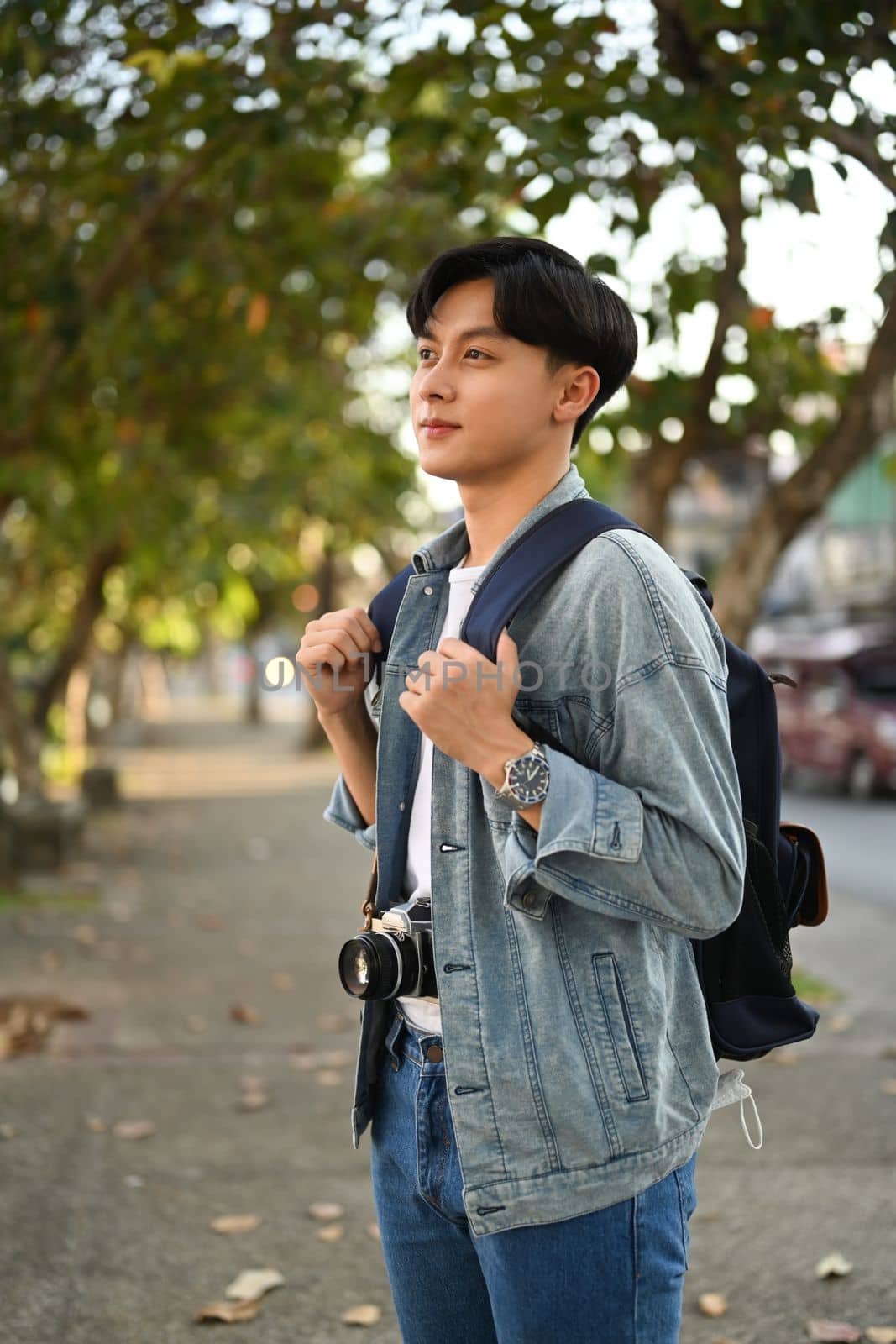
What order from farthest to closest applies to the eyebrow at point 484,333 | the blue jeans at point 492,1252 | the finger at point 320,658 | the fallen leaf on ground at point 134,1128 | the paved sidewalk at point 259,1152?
the fallen leaf on ground at point 134,1128
the paved sidewalk at point 259,1152
the finger at point 320,658
the eyebrow at point 484,333
the blue jeans at point 492,1252

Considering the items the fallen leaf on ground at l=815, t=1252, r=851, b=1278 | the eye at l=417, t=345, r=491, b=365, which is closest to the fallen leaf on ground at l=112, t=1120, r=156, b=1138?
the fallen leaf on ground at l=815, t=1252, r=851, b=1278

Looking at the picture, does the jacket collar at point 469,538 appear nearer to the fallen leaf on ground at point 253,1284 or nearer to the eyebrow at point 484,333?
the eyebrow at point 484,333

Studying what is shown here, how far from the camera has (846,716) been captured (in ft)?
59.6

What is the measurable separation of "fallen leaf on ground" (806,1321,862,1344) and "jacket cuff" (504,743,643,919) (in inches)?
98.3

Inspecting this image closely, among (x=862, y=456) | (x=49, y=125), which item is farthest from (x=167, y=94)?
(x=862, y=456)

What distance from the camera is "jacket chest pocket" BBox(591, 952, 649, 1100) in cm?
180

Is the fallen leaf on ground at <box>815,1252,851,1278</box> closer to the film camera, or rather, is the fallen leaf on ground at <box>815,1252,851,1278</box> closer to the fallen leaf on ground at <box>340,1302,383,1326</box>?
the fallen leaf on ground at <box>340,1302,383,1326</box>

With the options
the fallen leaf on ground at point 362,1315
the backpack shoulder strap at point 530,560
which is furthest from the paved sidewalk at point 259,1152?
the backpack shoulder strap at point 530,560

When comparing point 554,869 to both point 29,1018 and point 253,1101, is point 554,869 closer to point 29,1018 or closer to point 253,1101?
point 253,1101

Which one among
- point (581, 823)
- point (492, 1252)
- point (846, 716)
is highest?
point (581, 823)

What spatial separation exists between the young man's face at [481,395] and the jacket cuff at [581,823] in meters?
0.42

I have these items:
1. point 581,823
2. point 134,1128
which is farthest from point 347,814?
point 134,1128

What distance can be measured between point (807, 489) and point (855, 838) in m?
8.94

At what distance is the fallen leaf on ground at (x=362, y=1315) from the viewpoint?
376 cm
